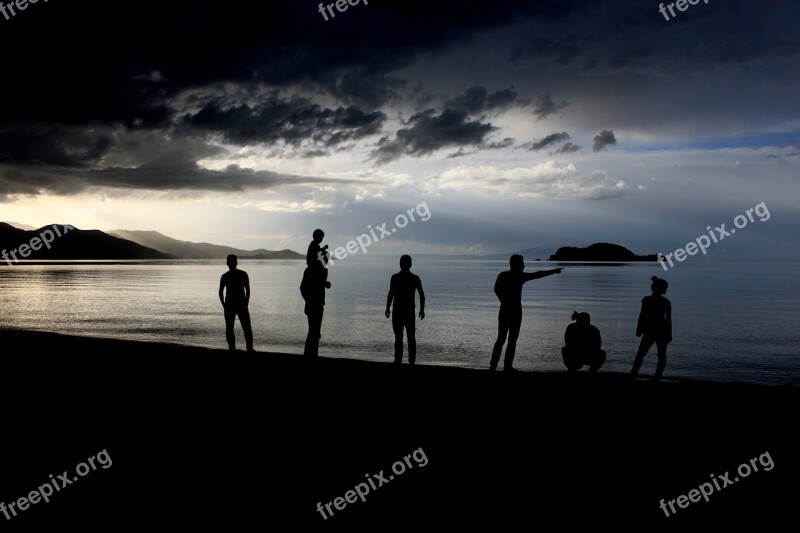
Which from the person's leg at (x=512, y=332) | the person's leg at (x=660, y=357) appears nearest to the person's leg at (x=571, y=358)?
the person's leg at (x=512, y=332)

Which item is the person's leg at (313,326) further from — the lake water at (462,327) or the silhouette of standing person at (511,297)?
the lake water at (462,327)

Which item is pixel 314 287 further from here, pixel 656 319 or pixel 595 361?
pixel 656 319

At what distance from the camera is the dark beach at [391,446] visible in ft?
17.2

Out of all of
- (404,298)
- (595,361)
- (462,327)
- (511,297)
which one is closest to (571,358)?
(595,361)

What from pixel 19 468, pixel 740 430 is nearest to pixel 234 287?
pixel 19 468

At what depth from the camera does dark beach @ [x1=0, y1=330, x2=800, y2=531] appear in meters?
5.25

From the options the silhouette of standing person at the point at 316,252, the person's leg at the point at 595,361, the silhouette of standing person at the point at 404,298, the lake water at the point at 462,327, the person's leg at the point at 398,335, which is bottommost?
the lake water at the point at 462,327

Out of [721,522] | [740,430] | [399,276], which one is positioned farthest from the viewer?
[399,276]

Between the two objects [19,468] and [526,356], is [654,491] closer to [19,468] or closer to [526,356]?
[19,468]

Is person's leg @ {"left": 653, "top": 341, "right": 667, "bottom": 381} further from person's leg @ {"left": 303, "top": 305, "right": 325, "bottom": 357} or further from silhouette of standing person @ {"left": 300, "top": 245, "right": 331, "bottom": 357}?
person's leg @ {"left": 303, "top": 305, "right": 325, "bottom": 357}

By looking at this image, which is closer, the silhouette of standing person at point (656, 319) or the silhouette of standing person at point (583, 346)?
the silhouette of standing person at point (656, 319)

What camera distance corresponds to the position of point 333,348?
70.6 ft

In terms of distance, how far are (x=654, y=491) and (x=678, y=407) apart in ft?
12.0

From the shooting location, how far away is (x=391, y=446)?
6.85 m
